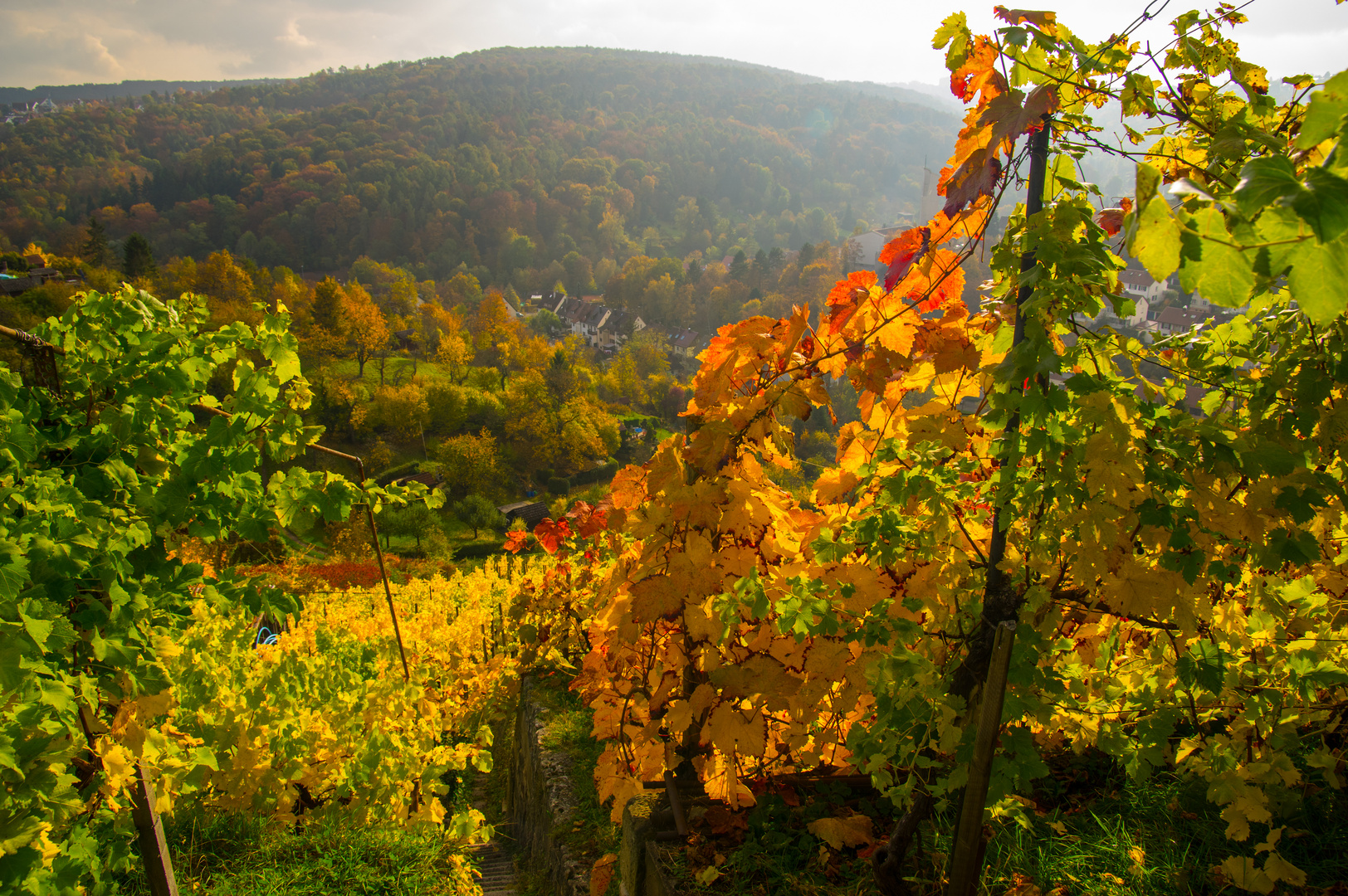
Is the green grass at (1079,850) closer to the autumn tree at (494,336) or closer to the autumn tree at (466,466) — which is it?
the autumn tree at (466,466)

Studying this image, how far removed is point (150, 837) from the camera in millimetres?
2479

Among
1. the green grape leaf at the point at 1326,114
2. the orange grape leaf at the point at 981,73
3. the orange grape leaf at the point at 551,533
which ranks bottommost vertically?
the orange grape leaf at the point at 551,533

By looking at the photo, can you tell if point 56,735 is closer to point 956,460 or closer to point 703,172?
point 956,460

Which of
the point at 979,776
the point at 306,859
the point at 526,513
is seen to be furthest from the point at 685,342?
the point at 979,776

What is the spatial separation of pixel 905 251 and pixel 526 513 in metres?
31.6

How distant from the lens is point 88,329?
2.34 m

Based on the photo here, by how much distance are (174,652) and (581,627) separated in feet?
11.7

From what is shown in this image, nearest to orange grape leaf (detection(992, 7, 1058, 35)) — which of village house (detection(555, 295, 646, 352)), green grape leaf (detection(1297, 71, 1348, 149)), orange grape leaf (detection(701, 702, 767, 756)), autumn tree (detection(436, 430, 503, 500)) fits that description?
green grape leaf (detection(1297, 71, 1348, 149))

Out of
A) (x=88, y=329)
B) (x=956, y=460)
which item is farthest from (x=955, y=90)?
(x=88, y=329)

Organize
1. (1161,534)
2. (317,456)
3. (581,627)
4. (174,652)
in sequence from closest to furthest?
(1161,534) < (174,652) < (581,627) < (317,456)

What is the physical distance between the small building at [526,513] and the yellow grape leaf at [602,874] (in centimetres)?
2855

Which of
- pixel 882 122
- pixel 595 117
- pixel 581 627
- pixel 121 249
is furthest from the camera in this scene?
pixel 882 122

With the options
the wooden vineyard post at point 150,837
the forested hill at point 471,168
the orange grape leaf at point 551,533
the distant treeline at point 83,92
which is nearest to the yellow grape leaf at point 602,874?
the wooden vineyard post at point 150,837

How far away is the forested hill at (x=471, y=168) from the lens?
75250mm
